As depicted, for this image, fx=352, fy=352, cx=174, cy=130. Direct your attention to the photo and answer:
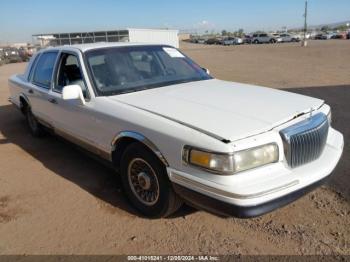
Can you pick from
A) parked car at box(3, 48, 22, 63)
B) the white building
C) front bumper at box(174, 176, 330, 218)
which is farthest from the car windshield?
the white building

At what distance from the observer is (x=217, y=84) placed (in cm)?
433

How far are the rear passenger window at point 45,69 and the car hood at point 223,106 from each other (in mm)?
1915

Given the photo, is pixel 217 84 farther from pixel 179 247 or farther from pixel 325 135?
pixel 179 247

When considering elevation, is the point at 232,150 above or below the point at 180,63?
below

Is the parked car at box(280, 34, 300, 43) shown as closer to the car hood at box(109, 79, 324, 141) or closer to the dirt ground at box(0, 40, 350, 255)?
the dirt ground at box(0, 40, 350, 255)

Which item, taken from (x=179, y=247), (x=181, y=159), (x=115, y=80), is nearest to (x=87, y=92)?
(x=115, y=80)

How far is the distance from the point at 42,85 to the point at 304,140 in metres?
4.08

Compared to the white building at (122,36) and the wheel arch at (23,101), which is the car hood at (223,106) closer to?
the wheel arch at (23,101)

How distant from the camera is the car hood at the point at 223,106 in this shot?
283 cm

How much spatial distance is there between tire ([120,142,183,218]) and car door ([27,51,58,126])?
2.21 m

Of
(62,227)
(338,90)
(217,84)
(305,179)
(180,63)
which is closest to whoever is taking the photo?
(305,179)

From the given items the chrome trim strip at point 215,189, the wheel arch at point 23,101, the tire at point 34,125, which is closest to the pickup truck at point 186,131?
the chrome trim strip at point 215,189

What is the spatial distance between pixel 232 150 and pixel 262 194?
0.40 m

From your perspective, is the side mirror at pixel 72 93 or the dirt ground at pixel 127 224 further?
the side mirror at pixel 72 93
